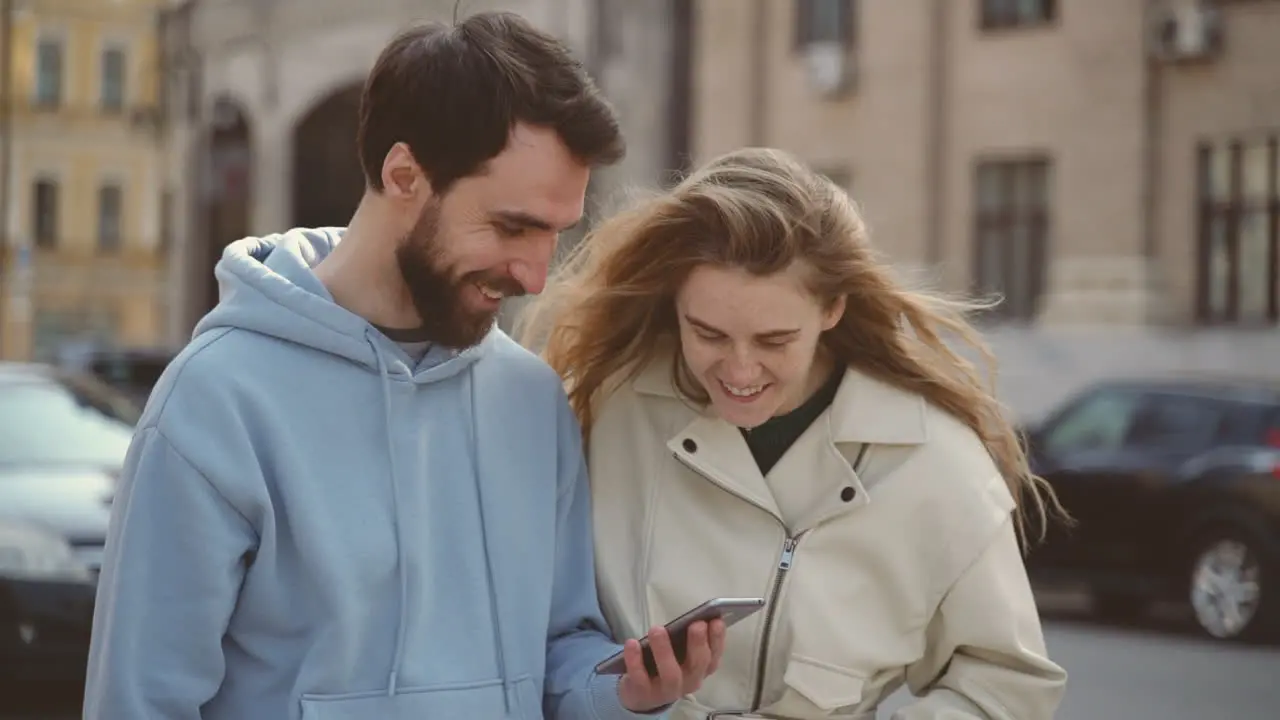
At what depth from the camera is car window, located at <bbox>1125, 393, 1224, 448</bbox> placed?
1312cm

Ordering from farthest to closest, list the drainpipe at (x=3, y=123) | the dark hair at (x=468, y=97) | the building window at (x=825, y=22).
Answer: the drainpipe at (x=3, y=123) → the building window at (x=825, y=22) → the dark hair at (x=468, y=97)

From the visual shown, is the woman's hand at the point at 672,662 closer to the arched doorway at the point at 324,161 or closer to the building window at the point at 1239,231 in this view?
the building window at the point at 1239,231

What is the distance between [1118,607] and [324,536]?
11915 mm

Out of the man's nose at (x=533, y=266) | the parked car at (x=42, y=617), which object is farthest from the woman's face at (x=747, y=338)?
the parked car at (x=42, y=617)

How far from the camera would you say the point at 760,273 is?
349cm

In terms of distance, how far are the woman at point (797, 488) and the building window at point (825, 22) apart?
2215cm

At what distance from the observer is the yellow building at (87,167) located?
2260 inches

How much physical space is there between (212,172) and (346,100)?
12.0 feet

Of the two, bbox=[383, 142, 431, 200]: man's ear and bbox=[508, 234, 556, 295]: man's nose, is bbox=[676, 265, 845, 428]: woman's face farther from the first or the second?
bbox=[383, 142, 431, 200]: man's ear

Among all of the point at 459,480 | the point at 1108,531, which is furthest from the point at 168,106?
the point at 459,480

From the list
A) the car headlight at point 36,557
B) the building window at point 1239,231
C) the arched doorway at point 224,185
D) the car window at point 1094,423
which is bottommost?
the car headlight at point 36,557

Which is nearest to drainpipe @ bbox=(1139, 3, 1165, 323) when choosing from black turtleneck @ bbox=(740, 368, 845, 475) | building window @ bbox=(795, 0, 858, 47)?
building window @ bbox=(795, 0, 858, 47)

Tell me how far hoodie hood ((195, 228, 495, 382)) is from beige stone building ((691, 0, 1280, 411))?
16.8 meters

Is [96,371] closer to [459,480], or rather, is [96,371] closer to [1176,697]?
[1176,697]
